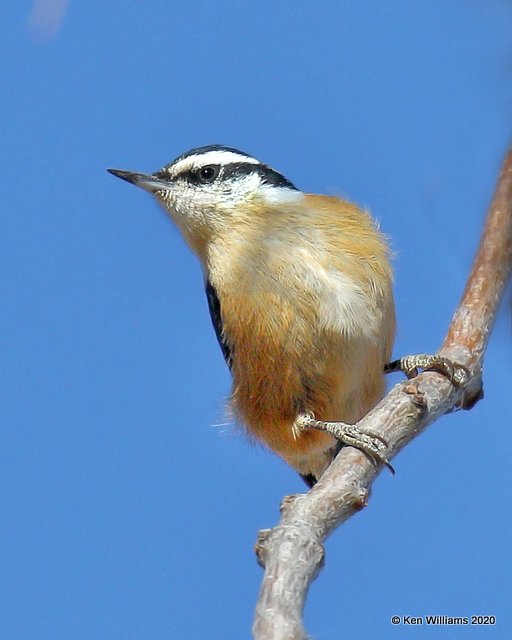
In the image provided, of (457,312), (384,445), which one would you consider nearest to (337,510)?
(384,445)

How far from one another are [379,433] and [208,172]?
228cm

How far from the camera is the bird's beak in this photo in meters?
4.99

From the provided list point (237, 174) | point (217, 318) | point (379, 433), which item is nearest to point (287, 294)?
point (217, 318)

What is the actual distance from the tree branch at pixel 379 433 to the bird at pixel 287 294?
2.61 feet

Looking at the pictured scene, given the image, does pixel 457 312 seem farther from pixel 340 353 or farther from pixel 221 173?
pixel 221 173

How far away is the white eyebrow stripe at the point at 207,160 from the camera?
502 cm

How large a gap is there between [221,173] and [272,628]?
3.36 m

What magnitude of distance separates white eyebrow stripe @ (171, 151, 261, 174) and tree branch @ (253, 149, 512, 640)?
6.44 ft

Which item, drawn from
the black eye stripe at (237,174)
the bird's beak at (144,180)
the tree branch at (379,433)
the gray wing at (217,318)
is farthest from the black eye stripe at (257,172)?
the tree branch at (379,433)

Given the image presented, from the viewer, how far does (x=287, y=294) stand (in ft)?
14.4

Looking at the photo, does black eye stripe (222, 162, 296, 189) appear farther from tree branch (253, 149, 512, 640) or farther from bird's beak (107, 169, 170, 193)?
tree branch (253, 149, 512, 640)

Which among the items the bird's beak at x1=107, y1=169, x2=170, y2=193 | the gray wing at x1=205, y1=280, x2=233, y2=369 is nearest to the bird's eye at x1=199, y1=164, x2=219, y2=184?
the bird's beak at x1=107, y1=169, x2=170, y2=193

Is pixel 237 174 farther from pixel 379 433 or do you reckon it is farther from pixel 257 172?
pixel 379 433

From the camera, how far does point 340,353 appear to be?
4441mm
